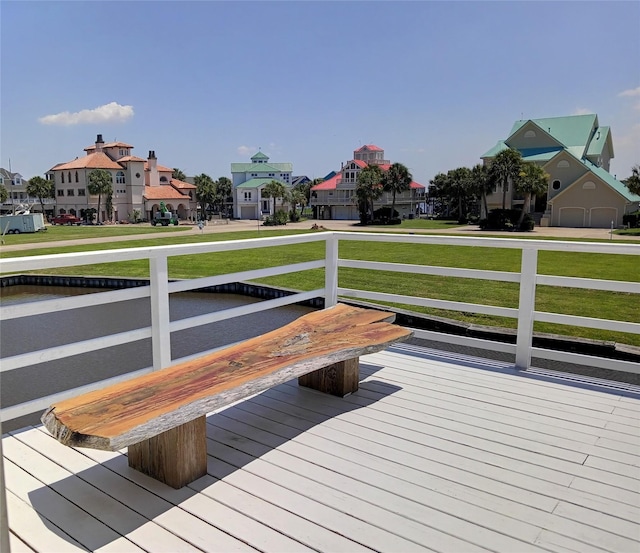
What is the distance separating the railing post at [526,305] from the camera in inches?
141

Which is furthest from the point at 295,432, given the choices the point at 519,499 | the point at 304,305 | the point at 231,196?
the point at 231,196

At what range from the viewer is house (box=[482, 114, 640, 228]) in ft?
131

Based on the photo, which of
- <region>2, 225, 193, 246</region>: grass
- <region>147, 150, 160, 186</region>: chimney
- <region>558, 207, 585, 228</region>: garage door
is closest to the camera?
<region>2, 225, 193, 246</region>: grass

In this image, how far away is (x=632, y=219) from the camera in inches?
1505

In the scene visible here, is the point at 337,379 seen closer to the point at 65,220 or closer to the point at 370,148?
the point at 65,220

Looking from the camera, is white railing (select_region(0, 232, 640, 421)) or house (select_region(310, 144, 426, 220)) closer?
white railing (select_region(0, 232, 640, 421))

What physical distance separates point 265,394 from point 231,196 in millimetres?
77983

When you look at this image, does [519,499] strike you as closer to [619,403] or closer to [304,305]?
[619,403]

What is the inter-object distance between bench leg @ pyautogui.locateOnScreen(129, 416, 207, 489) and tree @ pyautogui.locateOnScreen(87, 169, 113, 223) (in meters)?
60.7

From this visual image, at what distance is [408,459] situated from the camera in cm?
241

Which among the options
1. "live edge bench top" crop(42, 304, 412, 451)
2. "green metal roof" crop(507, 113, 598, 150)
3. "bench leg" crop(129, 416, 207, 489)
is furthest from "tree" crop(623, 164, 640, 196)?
"bench leg" crop(129, 416, 207, 489)

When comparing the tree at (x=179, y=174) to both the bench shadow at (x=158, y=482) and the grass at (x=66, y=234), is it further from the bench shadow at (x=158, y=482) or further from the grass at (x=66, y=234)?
the bench shadow at (x=158, y=482)

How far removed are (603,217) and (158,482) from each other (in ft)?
149

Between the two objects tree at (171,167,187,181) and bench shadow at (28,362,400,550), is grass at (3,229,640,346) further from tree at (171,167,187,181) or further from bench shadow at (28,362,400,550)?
tree at (171,167,187,181)
